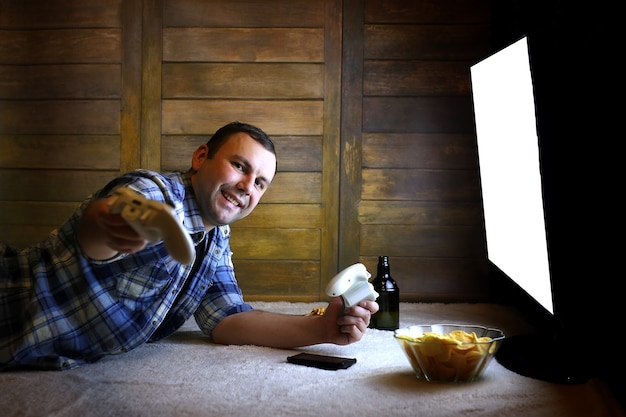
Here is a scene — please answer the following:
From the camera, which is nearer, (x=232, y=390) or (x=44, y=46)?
(x=232, y=390)

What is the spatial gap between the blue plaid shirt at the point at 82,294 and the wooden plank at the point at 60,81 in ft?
3.96

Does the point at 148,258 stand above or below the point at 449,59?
below

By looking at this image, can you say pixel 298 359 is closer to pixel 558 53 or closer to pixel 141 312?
pixel 141 312

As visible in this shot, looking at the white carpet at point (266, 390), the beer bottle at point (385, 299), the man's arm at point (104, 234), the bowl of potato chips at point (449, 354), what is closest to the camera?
the man's arm at point (104, 234)

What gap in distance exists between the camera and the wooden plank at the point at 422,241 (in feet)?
8.43

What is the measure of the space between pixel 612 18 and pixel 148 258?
3.45 feet

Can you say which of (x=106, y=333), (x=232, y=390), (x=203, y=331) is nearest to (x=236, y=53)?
(x=203, y=331)

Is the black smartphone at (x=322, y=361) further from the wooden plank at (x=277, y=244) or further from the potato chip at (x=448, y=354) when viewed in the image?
the wooden plank at (x=277, y=244)

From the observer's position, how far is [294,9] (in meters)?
2.56

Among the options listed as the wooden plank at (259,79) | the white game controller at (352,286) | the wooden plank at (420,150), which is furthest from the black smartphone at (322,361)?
the wooden plank at (259,79)

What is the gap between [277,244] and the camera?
2.61m

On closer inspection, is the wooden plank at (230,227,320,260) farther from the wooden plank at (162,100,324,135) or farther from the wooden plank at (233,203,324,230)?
the wooden plank at (162,100,324,135)

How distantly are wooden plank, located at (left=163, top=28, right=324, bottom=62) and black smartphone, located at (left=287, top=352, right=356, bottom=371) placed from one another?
1363 millimetres

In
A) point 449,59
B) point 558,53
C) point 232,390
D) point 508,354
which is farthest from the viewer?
point 449,59
